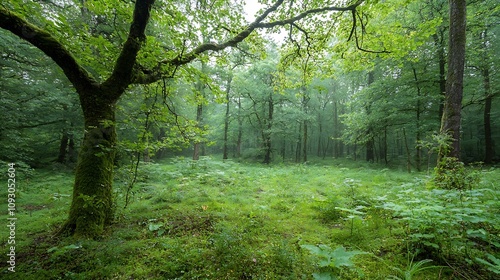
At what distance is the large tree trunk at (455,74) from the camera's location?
188 inches

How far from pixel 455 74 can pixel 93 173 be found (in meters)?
8.55

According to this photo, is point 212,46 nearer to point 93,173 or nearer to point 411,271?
point 93,173

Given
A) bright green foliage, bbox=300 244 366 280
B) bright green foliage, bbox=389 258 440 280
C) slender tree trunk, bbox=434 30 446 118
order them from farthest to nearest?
slender tree trunk, bbox=434 30 446 118 < bright green foliage, bbox=389 258 440 280 < bright green foliage, bbox=300 244 366 280

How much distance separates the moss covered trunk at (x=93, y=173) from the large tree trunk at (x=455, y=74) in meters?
7.56

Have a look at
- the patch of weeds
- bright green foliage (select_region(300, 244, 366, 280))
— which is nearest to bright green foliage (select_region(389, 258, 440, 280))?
bright green foliage (select_region(300, 244, 366, 280))

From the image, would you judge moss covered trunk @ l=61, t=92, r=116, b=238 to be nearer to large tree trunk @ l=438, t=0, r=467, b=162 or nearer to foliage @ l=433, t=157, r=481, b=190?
foliage @ l=433, t=157, r=481, b=190

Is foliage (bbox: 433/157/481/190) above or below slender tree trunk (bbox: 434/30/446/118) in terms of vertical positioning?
below

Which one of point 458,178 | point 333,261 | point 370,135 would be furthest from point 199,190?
point 370,135

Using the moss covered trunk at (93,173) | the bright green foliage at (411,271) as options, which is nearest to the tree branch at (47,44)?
the moss covered trunk at (93,173)

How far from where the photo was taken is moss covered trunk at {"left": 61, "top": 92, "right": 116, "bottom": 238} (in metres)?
3.25

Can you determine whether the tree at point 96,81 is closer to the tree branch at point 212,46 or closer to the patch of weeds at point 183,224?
the tree branch at point 212,46

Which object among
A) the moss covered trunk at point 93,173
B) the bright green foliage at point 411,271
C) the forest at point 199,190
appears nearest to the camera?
the bright green foliage at point 411,271

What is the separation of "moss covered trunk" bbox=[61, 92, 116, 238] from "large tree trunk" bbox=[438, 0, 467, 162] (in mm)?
7559

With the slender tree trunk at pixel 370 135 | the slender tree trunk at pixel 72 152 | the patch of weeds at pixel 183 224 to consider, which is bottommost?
the patch of weeds at pixel 183 224
